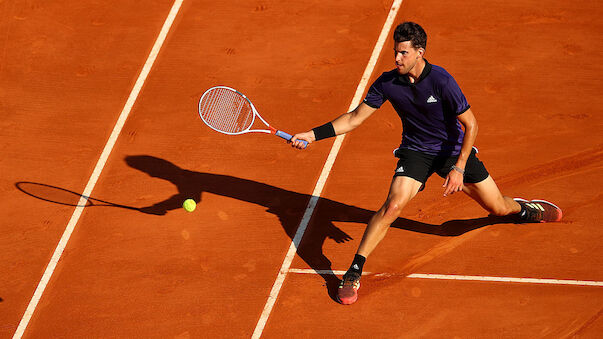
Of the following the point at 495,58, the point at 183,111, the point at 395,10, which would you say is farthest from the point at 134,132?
the point at 495,58

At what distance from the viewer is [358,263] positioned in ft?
22.4

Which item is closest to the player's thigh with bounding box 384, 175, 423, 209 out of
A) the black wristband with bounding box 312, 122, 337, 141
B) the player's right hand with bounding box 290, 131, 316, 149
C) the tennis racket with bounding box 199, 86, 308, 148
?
the black wristband with bounding box 312, 122, 337, 141

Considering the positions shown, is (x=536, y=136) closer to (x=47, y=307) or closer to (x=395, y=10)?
(x=395, y=10)

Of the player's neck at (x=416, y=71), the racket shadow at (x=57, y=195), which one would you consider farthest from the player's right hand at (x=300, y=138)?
the racket shadow at (x=57, y=195)

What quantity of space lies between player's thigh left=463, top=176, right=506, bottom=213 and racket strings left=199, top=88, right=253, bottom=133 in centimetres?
246

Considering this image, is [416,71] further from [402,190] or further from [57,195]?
[57,195]

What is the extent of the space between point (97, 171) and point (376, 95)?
3769 mm

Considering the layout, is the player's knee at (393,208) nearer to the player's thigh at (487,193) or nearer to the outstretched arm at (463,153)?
the outstretched arm at (463,153)

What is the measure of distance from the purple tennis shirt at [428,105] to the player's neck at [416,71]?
1.1 inches

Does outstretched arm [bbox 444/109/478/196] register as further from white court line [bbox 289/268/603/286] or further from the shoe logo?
the shoe logo

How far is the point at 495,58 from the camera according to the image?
9.27 meters

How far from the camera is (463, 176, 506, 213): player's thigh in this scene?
22.4 ft

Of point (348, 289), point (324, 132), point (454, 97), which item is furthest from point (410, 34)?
point (348, 289)

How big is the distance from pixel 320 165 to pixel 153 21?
12.2 feet
